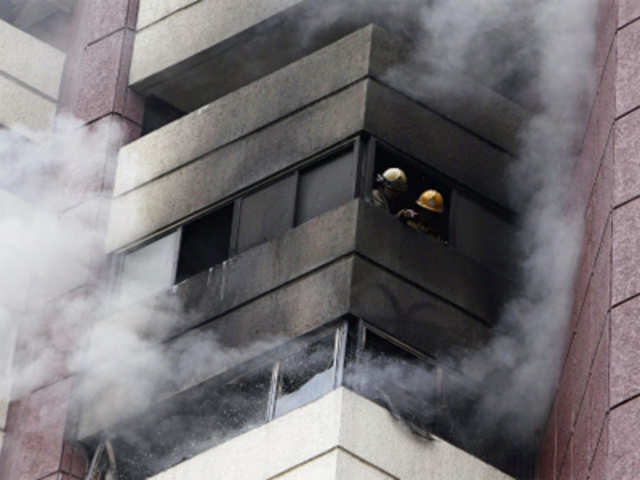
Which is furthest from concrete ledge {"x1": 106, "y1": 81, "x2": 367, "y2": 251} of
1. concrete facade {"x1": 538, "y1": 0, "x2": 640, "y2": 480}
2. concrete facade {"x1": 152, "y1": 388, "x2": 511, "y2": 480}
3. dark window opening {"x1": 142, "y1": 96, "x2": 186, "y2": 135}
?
concrete facade {"x1": 152, "y1": 388, "x2": 511, "y2": 480}

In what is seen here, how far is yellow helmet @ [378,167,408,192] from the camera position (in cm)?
2373

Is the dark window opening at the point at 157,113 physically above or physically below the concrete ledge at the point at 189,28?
below

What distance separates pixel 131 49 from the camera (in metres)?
28.8

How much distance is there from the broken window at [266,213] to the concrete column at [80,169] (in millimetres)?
2760

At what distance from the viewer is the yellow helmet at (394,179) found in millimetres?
23734

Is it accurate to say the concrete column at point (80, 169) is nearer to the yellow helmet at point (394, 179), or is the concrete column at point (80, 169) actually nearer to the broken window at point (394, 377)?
the broken window at point (394, 377)

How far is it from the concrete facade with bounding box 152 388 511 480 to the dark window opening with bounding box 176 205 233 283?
11.0 ft

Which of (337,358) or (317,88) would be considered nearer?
(337,358)

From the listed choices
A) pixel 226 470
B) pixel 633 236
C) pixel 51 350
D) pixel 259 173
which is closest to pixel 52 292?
pixel 51 350

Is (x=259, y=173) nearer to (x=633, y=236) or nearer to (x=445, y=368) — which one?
(x=445, y=368)

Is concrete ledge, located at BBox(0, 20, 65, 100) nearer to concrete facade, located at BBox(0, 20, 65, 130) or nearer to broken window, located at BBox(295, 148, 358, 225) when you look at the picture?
concrete facade, located at BBox(0, 20, 65, 130)

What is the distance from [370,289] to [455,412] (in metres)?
1.81

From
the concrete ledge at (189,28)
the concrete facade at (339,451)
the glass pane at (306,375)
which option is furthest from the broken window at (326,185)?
the concrete ledge at (189,28)

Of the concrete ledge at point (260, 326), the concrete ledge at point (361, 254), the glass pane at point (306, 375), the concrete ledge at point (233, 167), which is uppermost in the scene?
the concrete ledge at point (233, 167)
